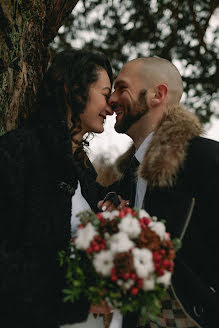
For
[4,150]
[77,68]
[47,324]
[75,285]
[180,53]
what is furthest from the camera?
[180,53]

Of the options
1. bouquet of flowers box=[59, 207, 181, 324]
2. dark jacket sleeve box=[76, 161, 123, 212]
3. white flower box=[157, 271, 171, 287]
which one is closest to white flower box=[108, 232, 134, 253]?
bouquet of flowers box=[59, 207, 181, 324]

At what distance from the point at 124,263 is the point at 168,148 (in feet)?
3.76

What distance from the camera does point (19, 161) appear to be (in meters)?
2.13

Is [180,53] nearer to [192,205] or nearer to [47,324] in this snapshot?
[192,205]

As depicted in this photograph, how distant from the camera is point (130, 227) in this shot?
5.59 feet

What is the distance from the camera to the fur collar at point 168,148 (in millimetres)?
2396

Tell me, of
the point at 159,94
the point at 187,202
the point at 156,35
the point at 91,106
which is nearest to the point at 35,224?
the point at 187,202

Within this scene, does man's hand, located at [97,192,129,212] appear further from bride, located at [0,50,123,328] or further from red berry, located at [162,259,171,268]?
red berry, located at [162,259,171,268]

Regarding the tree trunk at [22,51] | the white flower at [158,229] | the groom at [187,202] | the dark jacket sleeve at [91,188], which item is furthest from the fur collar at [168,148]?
the tree trunk at [22,51]

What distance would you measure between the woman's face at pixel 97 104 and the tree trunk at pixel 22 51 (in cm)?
51

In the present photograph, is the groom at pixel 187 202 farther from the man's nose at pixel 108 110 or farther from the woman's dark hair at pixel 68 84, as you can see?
the woman's dark hair at pixel 68 84

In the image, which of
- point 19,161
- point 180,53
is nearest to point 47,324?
point 19,161

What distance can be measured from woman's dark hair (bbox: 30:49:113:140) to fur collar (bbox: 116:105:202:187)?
2.59 feet

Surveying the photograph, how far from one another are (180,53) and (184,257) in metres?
4.20
